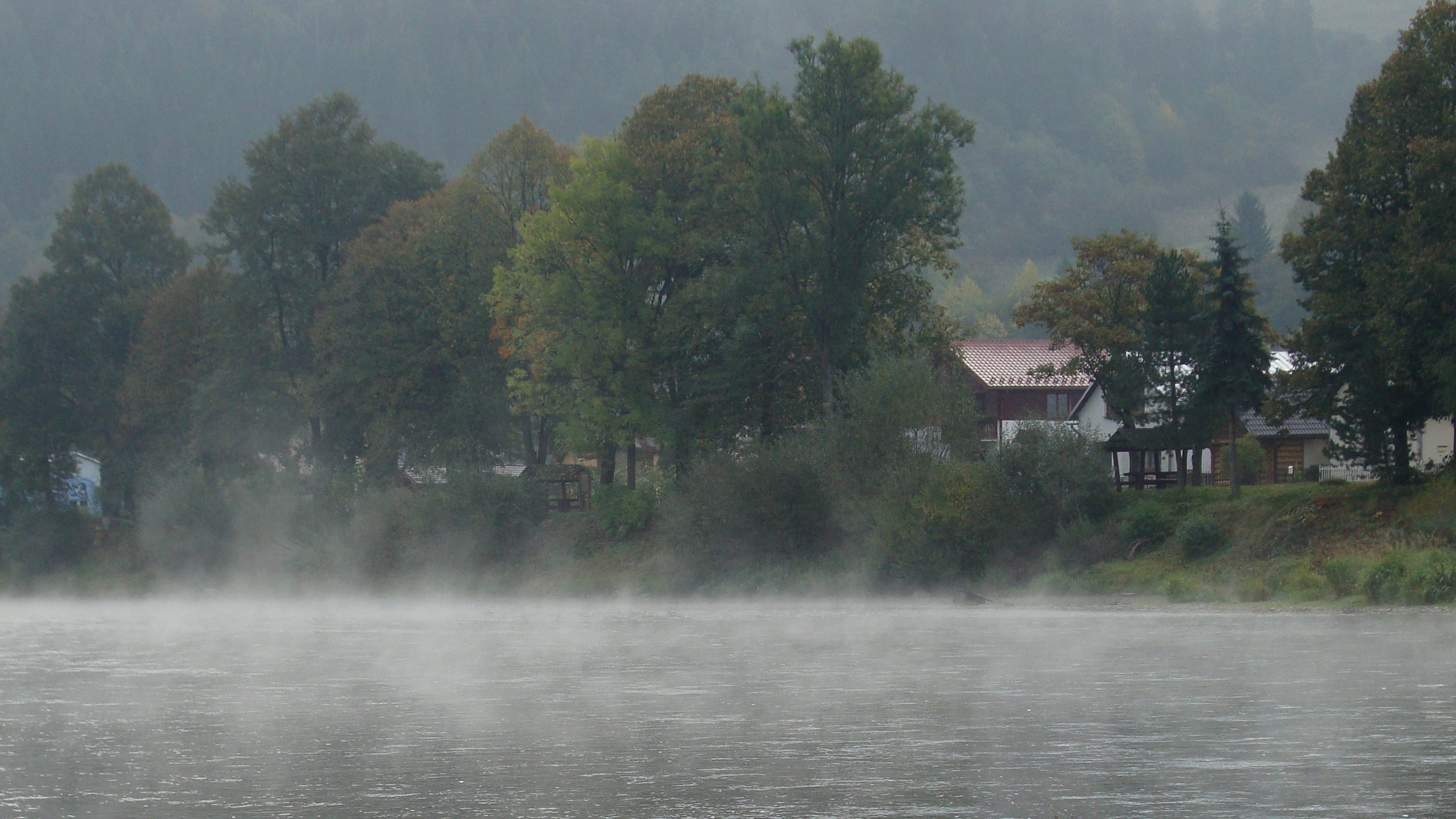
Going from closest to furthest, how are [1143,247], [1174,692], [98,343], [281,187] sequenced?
1. [1174,692]
2. [1143,247]
3. [281,187]
4. [98,343]

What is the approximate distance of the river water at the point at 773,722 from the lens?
59.2 feet

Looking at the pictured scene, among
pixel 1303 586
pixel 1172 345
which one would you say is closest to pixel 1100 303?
pixel 1172 345

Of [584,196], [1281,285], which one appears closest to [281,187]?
[584,196]

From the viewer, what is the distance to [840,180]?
Answer: 6041 cm

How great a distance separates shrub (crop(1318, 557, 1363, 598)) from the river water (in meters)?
2.11

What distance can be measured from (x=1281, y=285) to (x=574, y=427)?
124940 millimetres

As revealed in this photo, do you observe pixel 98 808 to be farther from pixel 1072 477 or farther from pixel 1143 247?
pixel 1143 247

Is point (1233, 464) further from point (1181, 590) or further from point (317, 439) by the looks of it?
point (317, 439)

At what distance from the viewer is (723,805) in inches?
689

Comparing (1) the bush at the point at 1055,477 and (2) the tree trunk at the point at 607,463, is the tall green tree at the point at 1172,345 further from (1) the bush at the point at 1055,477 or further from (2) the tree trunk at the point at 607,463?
(2) the tree trunk at the point at 607,463

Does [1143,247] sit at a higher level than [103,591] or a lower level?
higher

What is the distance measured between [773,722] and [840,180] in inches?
1533

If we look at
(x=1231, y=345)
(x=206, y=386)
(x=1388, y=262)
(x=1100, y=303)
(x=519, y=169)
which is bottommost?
(x=1231, y=345)

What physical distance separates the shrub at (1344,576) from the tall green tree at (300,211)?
51733mm
